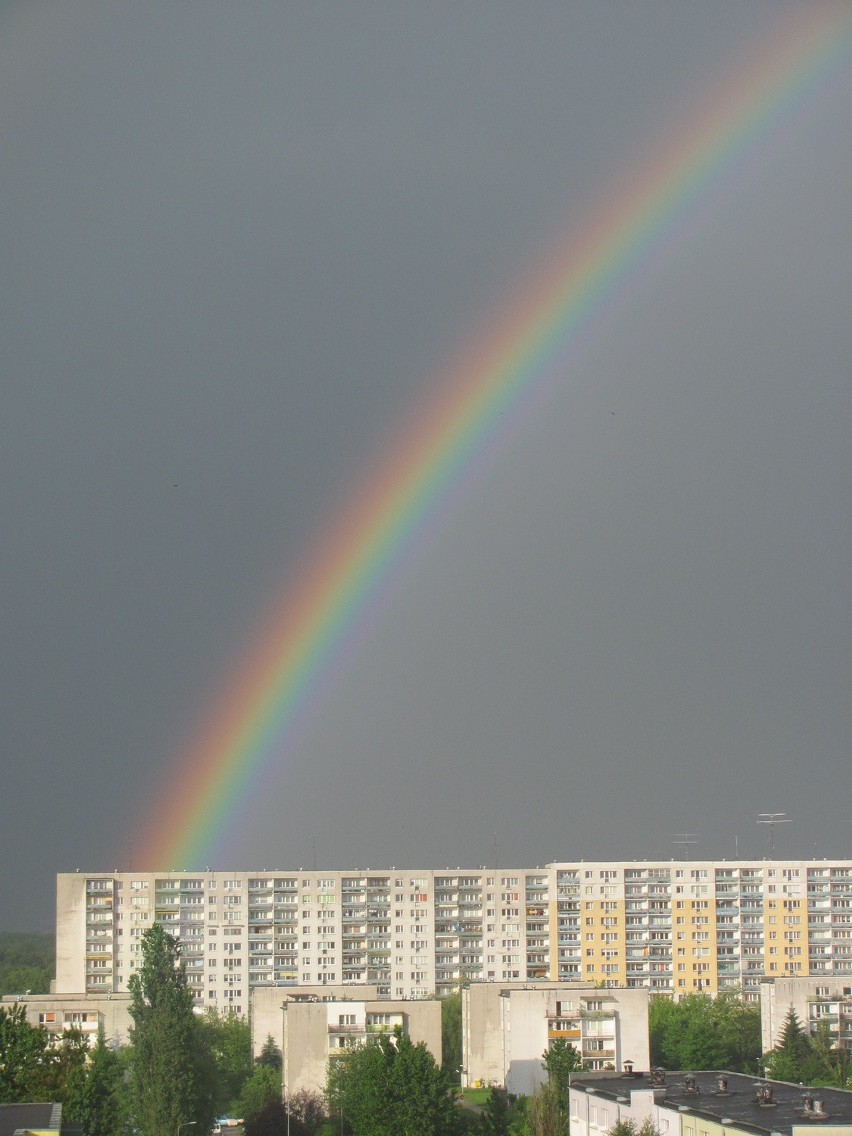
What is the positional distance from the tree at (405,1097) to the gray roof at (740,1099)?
315 cm

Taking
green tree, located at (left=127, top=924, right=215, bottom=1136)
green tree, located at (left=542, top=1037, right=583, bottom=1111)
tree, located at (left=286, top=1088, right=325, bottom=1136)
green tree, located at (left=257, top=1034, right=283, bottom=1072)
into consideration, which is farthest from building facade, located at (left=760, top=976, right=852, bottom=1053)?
green tree, located at (left=127, top=924, right=215, bottom=1136)

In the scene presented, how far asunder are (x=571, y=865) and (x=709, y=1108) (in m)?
52.6

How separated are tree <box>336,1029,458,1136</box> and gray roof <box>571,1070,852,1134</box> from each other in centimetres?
315

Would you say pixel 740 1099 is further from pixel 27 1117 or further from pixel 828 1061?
pixel 828 1061

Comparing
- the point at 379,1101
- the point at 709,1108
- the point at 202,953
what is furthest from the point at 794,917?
the point at 709,1108

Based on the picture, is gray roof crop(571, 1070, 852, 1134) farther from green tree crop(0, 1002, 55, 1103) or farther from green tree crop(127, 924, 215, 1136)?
green tree crop(0, 1002, 55, 1103)

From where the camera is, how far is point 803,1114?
2558 centimetres

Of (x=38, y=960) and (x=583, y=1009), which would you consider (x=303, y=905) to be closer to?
(x=583, y=1009)

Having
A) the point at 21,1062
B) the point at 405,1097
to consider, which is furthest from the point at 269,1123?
the point at 21,1062

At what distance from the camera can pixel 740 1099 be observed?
2891 centimetres

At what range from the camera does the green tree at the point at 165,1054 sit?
39.1 meters

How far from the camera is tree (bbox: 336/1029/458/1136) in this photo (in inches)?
1353

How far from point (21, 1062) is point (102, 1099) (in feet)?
18.2

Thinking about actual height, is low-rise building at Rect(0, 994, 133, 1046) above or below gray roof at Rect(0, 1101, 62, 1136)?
below
